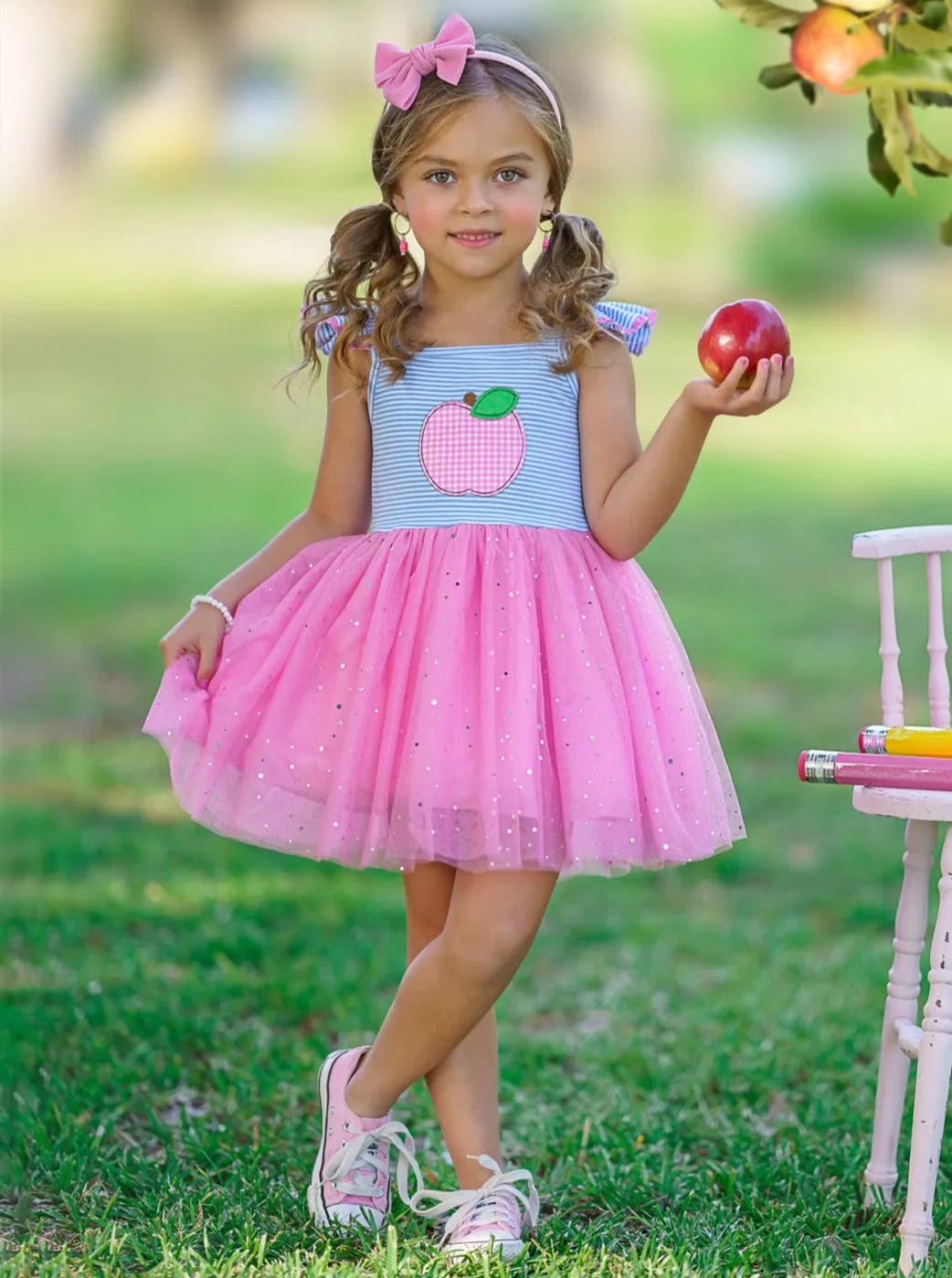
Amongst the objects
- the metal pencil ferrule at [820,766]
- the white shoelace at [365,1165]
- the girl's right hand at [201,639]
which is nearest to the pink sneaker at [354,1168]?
the white shoelace at [365,1165]

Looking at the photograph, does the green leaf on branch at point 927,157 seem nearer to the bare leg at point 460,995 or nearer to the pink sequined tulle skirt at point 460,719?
the pink sequined tulle skirt at point 460,719

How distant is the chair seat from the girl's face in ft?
2.58

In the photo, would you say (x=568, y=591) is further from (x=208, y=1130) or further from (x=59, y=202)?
(x=59, y=202)

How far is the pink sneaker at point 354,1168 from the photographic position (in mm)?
2172

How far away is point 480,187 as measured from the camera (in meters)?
2.13

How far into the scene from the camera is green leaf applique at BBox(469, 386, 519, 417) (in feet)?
7.14

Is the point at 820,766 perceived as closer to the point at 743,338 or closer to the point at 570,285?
the point at 743,338

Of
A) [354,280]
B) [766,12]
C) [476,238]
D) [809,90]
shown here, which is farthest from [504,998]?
[766,12]

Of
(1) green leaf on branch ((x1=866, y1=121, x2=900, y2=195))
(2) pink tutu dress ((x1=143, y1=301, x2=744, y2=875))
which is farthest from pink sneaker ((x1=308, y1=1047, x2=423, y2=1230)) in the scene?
(1) green leaf on branch ((x1=866, y1=121, x2=900, y2=195))

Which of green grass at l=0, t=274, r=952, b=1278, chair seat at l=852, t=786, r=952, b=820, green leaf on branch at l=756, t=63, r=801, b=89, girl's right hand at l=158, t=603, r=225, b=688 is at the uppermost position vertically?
green leaf on branch at l=756, t=63, r=801, b=89

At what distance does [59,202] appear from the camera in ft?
42.8

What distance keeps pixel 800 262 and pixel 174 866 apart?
34.0 feet

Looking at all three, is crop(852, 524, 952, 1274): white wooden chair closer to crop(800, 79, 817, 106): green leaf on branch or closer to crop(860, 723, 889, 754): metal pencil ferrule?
crop(860, 723, 889, 754): metal pencil ferrule

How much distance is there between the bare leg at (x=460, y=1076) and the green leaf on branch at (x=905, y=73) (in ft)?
3.48
